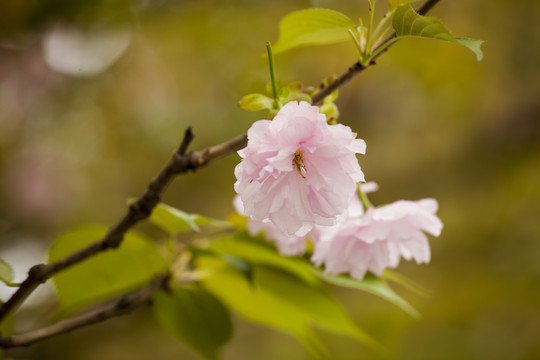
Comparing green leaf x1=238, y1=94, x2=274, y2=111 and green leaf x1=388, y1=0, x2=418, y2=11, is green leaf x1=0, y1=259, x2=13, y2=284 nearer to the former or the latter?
green leaf x1=238, y1=94, x2=274, y2=111

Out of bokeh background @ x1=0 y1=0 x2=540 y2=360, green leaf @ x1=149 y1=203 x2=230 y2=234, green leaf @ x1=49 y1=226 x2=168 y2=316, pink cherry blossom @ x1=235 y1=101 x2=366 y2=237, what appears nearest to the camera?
pink cherry blossom @ x1=235 y1=101 x2=366 y2=237

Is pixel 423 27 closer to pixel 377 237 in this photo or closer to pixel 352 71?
pixel 352 71

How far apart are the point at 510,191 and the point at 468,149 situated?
10.0 inches

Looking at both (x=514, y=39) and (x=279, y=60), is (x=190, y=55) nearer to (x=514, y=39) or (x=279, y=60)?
(x=279, y=60)

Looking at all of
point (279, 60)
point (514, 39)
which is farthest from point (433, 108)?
point (279, 60)

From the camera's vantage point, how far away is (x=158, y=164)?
1.90 m

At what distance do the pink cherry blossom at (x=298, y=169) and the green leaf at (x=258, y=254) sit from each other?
24 cm

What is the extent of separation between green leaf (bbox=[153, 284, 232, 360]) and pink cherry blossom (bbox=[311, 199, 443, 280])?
0.17 metres

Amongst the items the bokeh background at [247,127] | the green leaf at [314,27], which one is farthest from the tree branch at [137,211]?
the bokeh background at [247,127]

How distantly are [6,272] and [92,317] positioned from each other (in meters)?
0.13

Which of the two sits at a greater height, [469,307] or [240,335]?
[469,307]

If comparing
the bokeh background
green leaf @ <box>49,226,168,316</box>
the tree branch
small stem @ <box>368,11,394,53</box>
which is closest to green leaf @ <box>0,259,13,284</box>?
the tree branch

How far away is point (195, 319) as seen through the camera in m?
0.64

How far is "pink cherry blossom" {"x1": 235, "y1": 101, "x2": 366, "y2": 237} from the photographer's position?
0.37 meters
